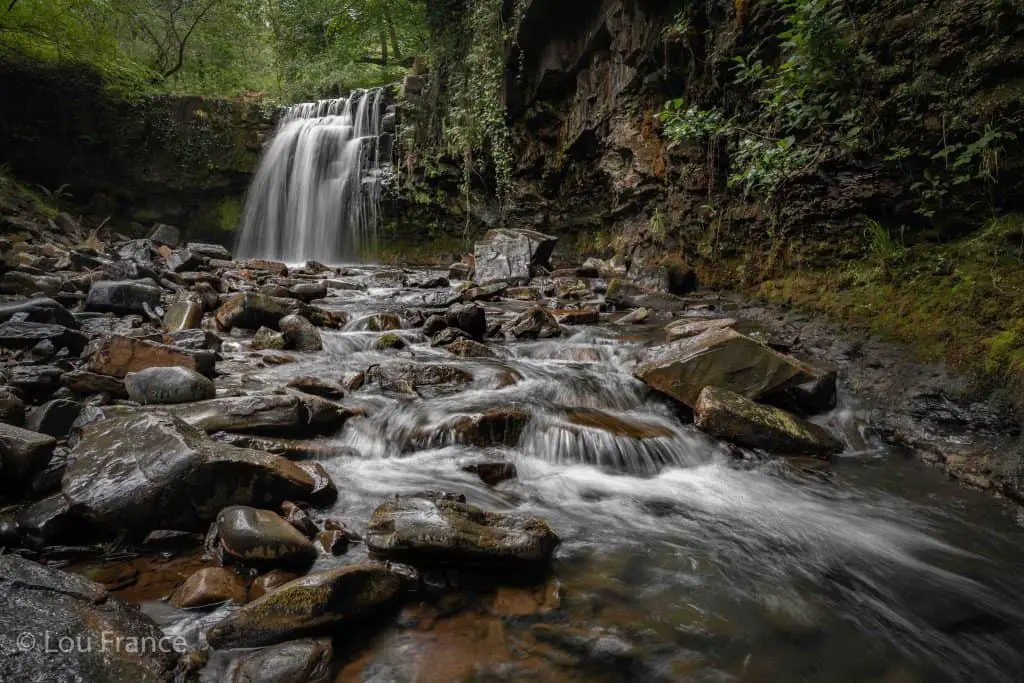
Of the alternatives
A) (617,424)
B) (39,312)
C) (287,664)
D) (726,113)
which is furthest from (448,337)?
(726,113)

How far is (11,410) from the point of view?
3.00 m

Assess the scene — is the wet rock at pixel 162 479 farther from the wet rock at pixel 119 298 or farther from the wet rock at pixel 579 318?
the wet rock at pixel 579 318

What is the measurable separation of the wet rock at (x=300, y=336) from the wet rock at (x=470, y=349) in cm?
157

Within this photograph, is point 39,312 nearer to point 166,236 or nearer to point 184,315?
point 184,315

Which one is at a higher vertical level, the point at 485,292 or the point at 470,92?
the point at 470,92

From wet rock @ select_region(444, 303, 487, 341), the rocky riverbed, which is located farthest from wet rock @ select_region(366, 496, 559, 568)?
wet rock @ select_region(444, 303, 487, 341)

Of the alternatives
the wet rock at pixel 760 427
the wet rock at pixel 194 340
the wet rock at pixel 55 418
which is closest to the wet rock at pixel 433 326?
the wet rock at pixel 194 340

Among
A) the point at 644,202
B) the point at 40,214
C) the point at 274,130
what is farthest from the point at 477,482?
the point at 274,130

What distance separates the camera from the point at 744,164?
25.1ft

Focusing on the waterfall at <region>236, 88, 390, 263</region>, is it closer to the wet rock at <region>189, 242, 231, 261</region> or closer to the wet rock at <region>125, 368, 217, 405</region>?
the wet rock at <region>189, 242, 231, 261</region>

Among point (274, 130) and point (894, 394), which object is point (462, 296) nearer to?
point (894, 394)

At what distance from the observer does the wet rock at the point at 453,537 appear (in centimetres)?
223

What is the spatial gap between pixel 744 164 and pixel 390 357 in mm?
5951

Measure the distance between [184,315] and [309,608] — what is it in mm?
5515
